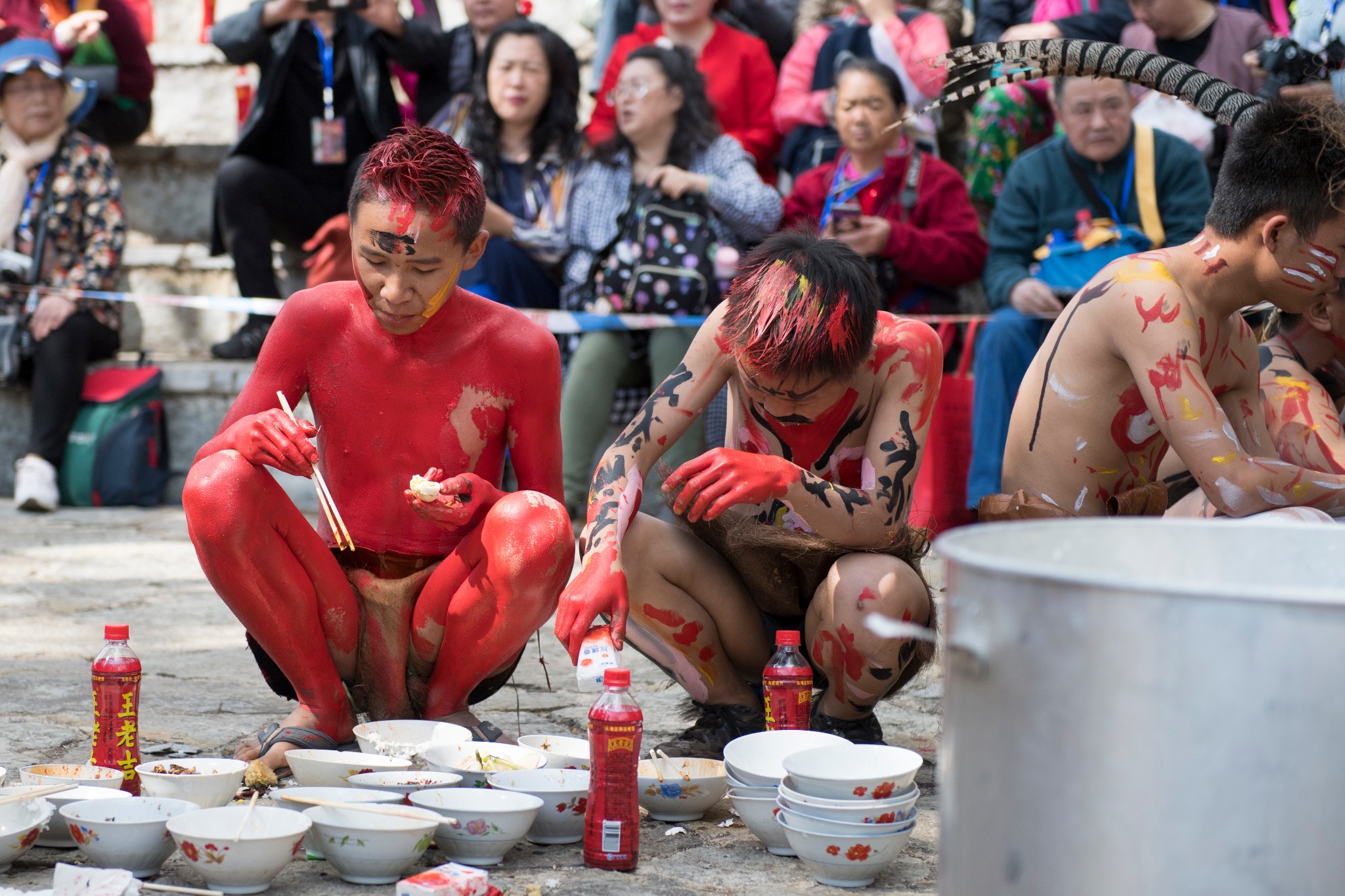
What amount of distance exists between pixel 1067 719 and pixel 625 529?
1517 millimetres

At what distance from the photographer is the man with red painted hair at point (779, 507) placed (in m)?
2.58

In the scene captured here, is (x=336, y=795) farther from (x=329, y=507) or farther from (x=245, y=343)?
(x=245, y=343)

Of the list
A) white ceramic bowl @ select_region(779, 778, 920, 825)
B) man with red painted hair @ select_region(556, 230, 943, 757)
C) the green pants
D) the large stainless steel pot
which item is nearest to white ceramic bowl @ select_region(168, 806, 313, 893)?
man with red painted hair @ select_region(556, 230, 943, 757)

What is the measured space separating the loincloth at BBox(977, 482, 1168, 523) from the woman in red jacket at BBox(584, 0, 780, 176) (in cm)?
333

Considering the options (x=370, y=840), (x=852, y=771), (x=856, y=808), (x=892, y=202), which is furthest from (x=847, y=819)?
(x=892, y=202)

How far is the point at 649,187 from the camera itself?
17.7ft

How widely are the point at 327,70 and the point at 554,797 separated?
5026 mm

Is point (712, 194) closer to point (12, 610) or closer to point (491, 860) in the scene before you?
point (12, 610)

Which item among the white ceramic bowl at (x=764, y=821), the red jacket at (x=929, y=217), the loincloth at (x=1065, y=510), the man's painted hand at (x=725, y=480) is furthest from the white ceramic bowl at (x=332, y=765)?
the red jacket at (x=929, y=217)

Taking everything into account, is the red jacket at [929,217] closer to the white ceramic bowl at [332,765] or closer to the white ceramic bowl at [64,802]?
the white ceramic bowl at [332,765]

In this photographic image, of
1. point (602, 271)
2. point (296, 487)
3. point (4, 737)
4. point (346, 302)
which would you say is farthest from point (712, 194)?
point (4, 737)

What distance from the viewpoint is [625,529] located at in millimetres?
2715

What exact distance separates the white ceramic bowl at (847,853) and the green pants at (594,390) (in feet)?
10.9

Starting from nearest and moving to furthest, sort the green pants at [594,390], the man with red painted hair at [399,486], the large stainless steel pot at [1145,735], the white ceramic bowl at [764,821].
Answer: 1. the large stainless steel pot at [1145,735]
2. the white ceramic bowl at [764,821]
3. the man with red painted hair at [399,486]
4. the green pants at [594,390]
